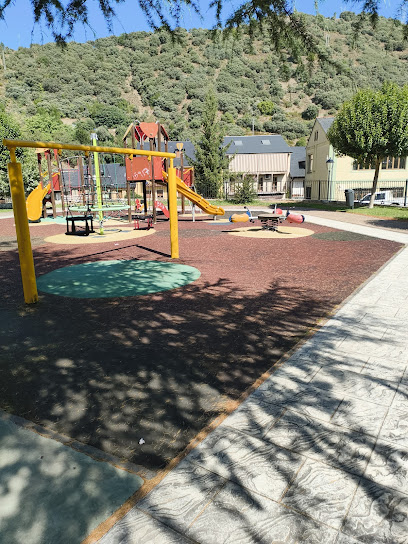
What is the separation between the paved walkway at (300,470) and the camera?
6.64 feet

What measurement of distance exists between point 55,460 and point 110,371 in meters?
1.35

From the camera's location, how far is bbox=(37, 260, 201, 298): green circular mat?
23.2 feet

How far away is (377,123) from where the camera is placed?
21719 millimetres

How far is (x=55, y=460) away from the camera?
260 cm

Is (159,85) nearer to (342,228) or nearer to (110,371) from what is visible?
(342,228)

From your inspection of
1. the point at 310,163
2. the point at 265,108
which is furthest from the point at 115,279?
the point at 265,108

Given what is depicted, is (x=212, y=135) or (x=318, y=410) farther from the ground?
(x=212, y=135)

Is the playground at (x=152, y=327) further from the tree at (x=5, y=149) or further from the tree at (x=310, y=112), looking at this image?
the tree at (x=310, y=112)

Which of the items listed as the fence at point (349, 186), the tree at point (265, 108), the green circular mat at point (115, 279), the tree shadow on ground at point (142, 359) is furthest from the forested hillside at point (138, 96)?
the tree shadow on ground at point (142, 359)

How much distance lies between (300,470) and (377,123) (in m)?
23.8

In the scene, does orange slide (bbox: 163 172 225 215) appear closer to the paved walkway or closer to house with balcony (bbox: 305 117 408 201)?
the paved walkway

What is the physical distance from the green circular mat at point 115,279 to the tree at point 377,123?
1850 centimetres

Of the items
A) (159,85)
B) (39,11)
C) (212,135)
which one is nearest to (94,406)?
(39,11)

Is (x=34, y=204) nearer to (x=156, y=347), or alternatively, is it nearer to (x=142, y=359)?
(x=156, y=347)
